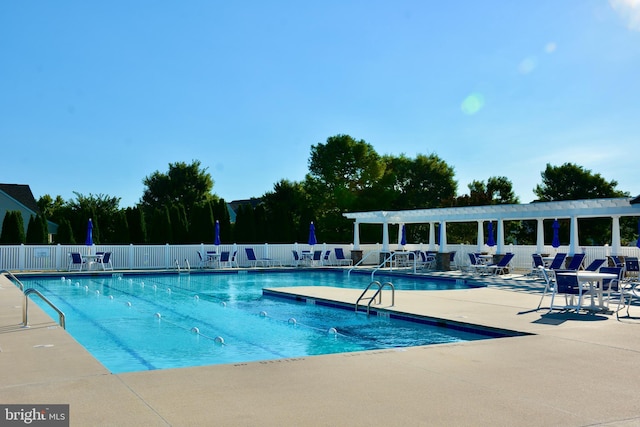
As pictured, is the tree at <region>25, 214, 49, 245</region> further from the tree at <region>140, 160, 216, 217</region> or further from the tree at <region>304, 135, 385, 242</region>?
the tree at <region>140, 160, 216, 217</region>

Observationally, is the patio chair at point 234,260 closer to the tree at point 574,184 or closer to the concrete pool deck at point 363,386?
the concrete pool deck at point 363,386

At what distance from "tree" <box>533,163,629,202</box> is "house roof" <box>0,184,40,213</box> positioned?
38.4m

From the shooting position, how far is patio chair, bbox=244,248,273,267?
86.9 feet

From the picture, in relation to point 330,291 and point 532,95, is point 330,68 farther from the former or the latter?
point 330,291

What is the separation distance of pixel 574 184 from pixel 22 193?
137 feet

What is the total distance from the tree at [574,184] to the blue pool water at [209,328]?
35.3 metres

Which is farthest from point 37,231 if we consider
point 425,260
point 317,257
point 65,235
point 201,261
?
point 425,260

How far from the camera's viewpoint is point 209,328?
10859 mm

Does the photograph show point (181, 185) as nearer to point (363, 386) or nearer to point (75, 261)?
point (75, 261)

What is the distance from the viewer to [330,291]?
14.9 meters

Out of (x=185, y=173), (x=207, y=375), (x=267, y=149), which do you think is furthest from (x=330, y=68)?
(x=185, y=173)

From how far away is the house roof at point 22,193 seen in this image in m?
39.8

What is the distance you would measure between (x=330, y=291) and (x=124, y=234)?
19.0 metres

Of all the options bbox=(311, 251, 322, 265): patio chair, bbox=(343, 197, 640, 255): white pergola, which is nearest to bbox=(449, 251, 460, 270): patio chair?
bbox=(343, 197, 640, 255): white pergola
